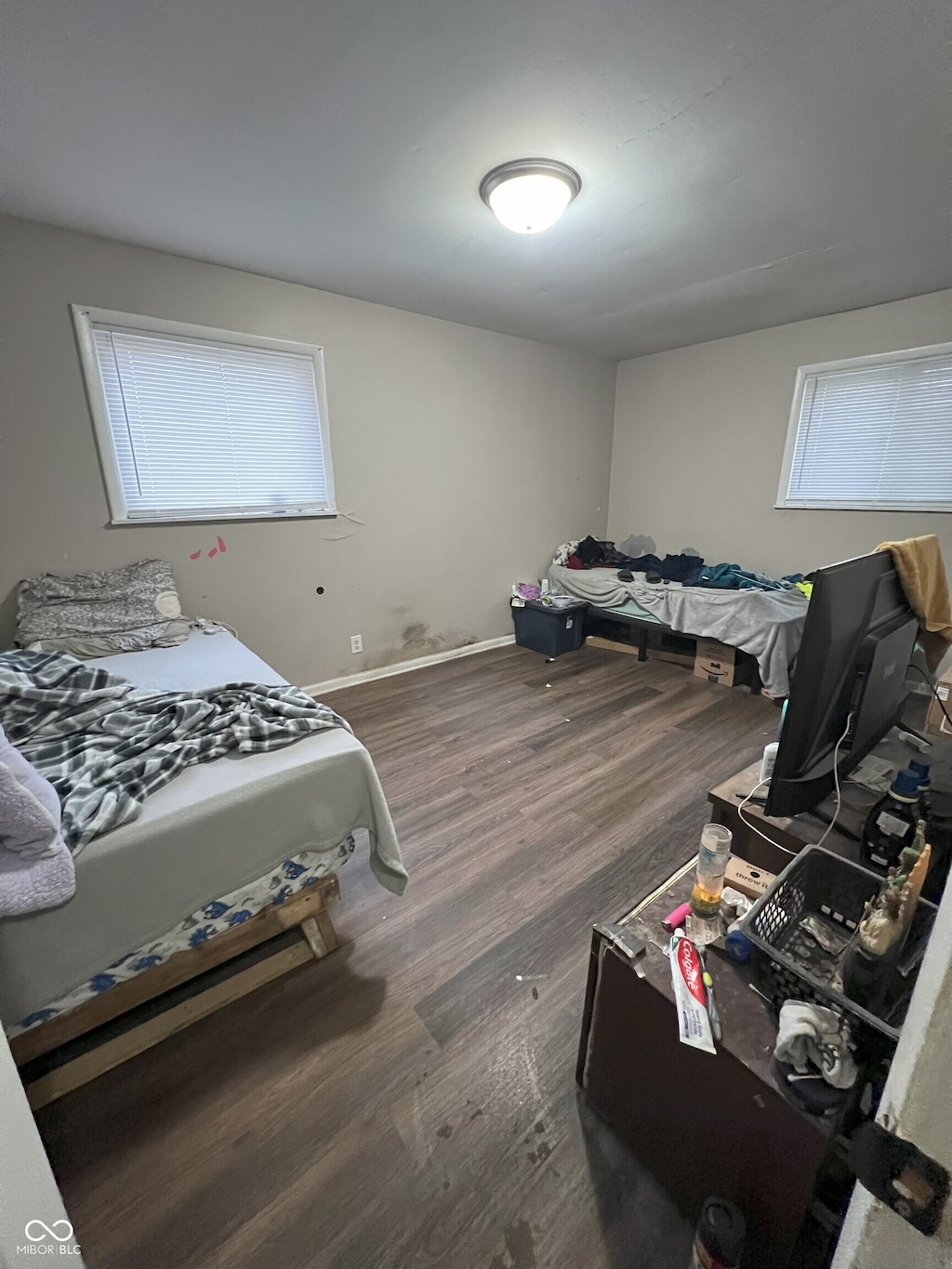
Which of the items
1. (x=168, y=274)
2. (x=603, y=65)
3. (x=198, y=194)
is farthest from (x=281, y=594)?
(x=603, y=65)

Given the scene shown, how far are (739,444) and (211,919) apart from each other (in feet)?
14.0

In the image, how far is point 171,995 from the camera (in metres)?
1.29

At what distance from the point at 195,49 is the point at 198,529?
1.82 m

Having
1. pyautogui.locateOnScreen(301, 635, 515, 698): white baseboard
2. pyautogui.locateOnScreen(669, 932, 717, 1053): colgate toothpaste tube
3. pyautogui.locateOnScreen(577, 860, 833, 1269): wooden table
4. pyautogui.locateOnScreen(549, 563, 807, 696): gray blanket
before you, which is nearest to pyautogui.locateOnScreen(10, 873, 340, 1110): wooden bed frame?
pyautogui.locateOnScreen(577, 860, 833, 1269): wooden table

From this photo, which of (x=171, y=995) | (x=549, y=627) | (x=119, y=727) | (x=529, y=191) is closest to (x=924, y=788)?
(x=171, y=995)

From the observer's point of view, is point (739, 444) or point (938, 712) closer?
point (938, 712)

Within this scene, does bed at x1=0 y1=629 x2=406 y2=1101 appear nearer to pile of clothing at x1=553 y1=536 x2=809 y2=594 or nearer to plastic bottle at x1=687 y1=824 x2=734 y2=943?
plastic bottle at x1=687 y1=824 x2=734 y2=943

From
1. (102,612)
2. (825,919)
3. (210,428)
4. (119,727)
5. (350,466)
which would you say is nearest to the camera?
(825,919)

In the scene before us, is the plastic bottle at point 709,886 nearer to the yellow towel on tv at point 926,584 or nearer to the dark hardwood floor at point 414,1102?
the dark hardwood floor at point 414,1102

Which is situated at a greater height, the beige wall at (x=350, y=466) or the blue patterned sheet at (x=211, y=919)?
the beige wall at (x=350, y=466)

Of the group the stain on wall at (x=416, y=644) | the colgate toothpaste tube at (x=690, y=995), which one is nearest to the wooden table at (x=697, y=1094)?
the colgate toothpaste tube at (x=690, y=995)

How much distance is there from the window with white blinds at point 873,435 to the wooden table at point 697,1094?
131 inches

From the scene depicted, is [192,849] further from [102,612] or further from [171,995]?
[102,612]

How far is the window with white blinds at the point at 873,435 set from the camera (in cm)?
288
